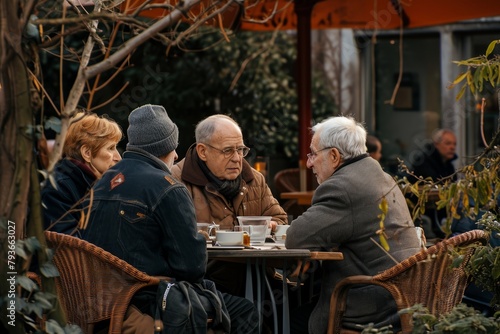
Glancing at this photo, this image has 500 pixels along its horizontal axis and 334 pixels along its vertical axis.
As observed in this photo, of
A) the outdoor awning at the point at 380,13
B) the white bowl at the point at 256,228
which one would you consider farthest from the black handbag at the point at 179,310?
the outdoor awning at the point at 380,13

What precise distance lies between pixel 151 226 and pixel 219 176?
4.98 ft

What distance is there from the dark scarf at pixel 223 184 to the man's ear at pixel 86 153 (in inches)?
24.8

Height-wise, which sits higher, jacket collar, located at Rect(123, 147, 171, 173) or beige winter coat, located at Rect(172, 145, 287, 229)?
jacket collar, located at Rect(123, 147, 171, 173)

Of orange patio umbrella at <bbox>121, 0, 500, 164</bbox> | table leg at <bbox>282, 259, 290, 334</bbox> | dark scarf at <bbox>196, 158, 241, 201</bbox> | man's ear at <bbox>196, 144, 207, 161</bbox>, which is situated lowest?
table leg at <bbox>282, 259, 290, 334</bbox>

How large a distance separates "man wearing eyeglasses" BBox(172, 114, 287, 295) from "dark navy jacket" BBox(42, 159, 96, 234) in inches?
23.4

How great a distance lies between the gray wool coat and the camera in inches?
196

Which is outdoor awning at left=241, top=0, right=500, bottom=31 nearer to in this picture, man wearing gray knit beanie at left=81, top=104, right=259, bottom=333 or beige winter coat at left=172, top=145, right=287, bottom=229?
beige winter coat at left=172, top=145, right=287, bottom=229

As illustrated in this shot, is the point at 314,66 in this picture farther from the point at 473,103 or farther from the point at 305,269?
the point at 305,269

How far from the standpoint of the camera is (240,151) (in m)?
6.08

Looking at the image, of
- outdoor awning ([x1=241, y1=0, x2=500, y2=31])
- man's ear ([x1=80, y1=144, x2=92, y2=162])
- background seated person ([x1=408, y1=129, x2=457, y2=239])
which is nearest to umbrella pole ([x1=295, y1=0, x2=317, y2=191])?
outdoor awning ([x1=241, y1=0, x2=500, y2=31])

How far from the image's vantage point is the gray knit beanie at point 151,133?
4812 mm

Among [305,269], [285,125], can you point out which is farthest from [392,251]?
[285,125]

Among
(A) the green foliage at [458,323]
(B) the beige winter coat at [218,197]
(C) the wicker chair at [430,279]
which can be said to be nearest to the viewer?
(A) the green foliage at [458,323]

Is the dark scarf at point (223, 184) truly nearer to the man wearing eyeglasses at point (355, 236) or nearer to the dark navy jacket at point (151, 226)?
the man wearing eyeglasses at point (355, 236)
